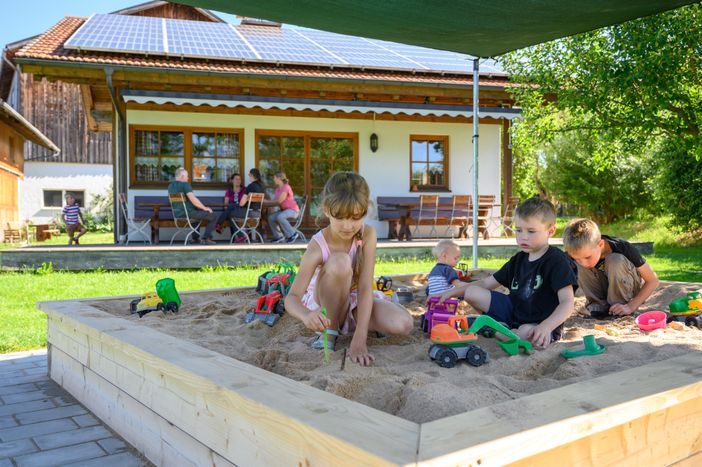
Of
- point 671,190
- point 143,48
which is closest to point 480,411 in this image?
point 143,48

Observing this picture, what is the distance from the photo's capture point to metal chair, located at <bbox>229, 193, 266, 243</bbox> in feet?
32.2

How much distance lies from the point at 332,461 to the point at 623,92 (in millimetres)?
6332

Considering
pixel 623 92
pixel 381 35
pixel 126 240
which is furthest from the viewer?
pixel 126 240

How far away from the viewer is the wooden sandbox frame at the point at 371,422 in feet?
4.32

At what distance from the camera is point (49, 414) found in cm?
292

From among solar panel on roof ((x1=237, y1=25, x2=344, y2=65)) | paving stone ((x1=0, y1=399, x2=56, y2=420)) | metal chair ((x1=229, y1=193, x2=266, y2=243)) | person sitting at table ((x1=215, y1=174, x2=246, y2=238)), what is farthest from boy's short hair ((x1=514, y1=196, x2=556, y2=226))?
solar panel on roof ((x1=237, y1=25, x2=344, y2=65))

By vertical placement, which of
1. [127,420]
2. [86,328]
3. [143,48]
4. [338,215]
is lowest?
[127,420]

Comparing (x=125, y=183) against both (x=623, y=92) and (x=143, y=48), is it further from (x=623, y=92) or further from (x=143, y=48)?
(x=623, y=92)

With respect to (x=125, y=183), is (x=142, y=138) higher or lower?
higher

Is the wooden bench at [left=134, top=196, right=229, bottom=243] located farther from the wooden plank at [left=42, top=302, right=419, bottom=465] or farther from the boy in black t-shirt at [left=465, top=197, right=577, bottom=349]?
the wooden plank at [left=42, top=302, right=419, bottom=465]

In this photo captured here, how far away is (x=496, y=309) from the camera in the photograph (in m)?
3.32

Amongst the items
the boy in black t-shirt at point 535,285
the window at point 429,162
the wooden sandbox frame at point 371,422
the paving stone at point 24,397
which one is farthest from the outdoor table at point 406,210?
the wooden sandbox frame at point 371,422

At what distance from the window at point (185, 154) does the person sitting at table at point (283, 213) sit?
5.54 ft

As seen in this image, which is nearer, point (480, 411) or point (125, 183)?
point (480, 411)
